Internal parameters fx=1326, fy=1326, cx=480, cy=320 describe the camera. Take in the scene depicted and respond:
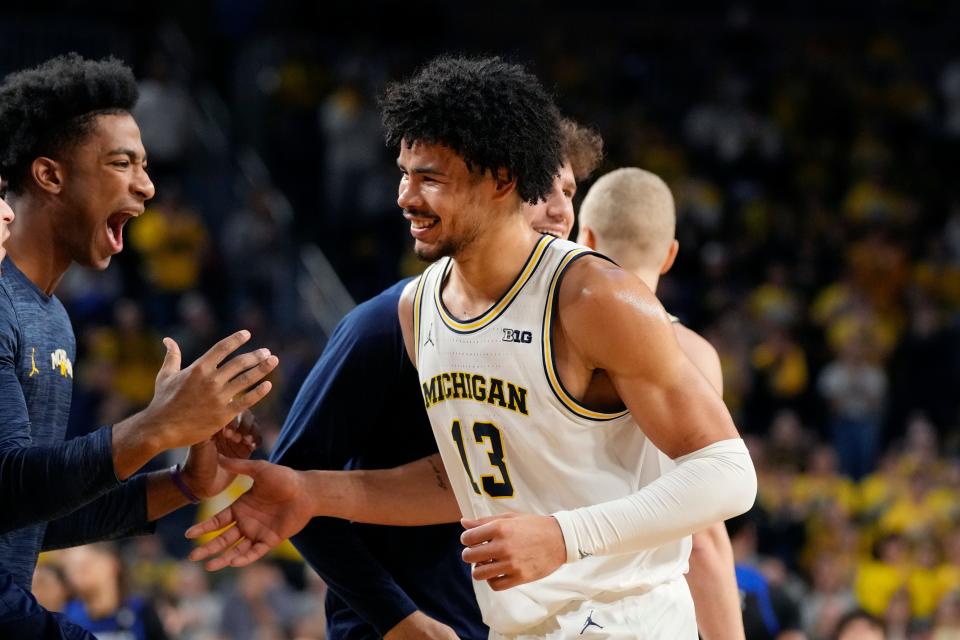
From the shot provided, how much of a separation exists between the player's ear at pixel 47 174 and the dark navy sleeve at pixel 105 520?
969 millimetres

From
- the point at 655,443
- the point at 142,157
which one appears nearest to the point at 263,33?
the point at 142,157

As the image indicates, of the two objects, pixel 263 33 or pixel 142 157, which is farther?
pixel 263 33

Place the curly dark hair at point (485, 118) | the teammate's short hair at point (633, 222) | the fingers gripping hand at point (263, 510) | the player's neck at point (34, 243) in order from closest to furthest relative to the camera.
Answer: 1. the curly dark hair at point (485, 118)
2. the player's neck at point (34, 243)
3. the fingers gripping hand at point (263, 510)
4. the teammate's short hair at point (633, 222)

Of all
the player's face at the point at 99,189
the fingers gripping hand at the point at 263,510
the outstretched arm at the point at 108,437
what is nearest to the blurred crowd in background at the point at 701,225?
the fingers gripping hand at the point at 263,510

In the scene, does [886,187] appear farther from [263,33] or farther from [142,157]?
[142,157]

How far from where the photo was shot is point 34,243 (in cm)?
389

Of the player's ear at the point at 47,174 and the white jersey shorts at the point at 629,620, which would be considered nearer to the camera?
the white jersey shorts at the point at 629,620

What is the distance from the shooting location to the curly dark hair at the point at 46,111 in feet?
12.8

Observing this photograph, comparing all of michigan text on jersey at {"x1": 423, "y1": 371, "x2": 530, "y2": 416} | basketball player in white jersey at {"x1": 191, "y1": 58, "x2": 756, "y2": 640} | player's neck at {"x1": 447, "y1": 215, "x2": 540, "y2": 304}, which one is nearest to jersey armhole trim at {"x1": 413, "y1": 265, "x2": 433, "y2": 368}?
basketball player in white jersey at {"x1": 191, "y1": 58, "x2": 756, "y2": 640}

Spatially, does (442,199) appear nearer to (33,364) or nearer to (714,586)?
(33,364)

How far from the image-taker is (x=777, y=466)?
1220cm

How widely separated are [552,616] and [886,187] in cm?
1302

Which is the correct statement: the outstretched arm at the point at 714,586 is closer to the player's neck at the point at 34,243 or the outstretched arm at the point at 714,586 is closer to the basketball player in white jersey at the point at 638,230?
the basketball player in white jersey at the point at 638,230

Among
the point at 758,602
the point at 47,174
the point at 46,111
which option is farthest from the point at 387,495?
the point at 758,602
